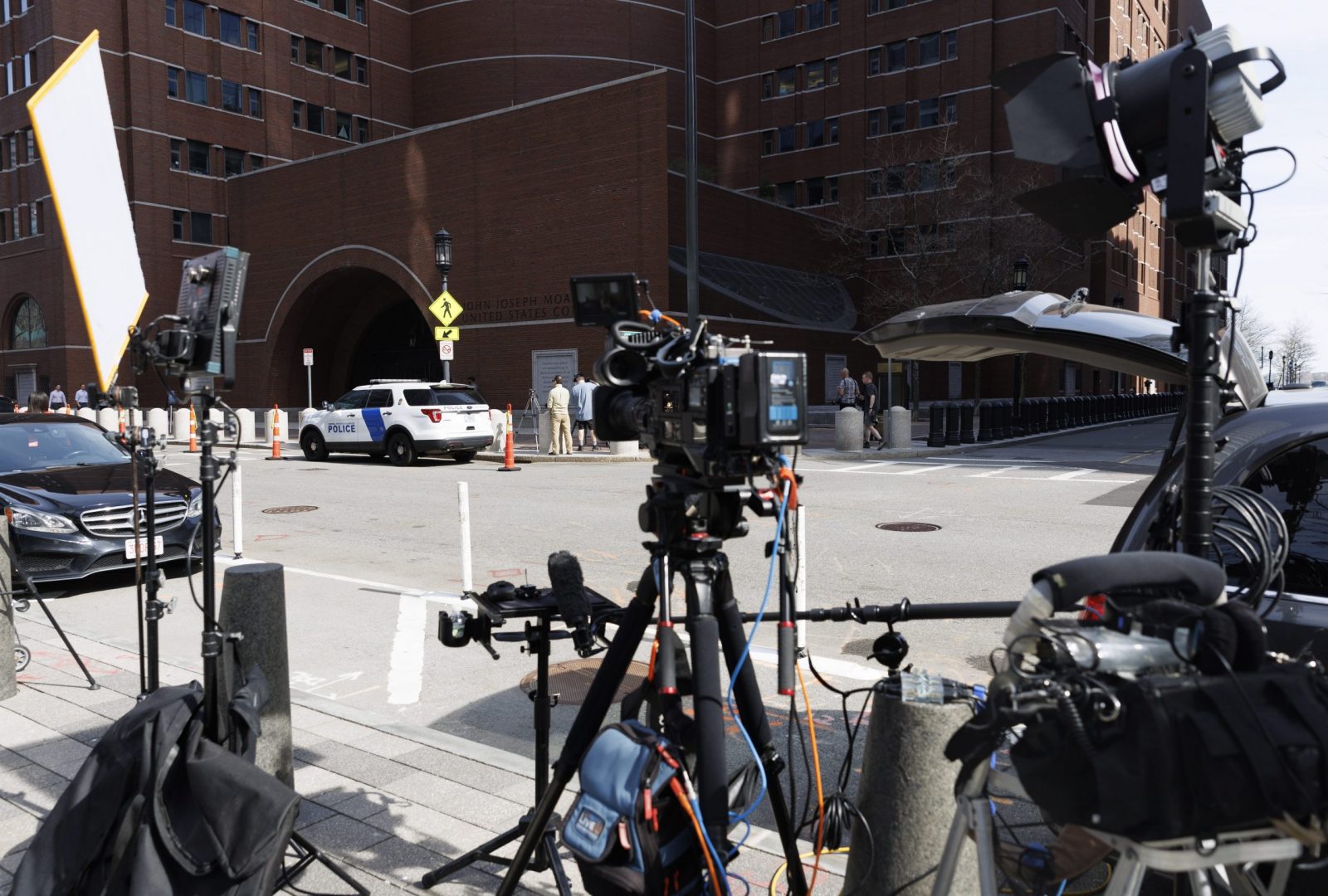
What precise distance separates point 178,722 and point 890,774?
84.4 inches

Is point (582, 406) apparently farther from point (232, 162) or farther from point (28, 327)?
point (28, 327)

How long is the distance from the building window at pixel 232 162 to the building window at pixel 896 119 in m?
31.2

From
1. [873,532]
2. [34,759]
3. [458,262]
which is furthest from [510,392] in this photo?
[34,759]

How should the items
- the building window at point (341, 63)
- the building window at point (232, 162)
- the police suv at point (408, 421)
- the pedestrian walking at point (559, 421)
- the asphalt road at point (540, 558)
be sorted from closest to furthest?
the asphalt road at point (540, 558) < the police suv at point (408, 421) < the pedestrian walking at point (559, 421) < the building window at point (232, 162) < the building window at point (341, 63)

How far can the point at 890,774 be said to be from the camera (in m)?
2.91

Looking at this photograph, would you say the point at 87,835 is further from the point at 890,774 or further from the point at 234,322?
the point at 890,774

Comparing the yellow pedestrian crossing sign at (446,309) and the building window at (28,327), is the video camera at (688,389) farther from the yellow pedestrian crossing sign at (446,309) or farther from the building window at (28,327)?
the building window at (28,327)

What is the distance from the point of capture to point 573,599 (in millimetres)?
3025

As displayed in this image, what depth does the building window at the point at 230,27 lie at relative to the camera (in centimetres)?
4634

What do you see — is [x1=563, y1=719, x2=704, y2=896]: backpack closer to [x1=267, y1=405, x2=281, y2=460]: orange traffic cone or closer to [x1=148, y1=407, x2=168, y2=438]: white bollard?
[x1=267, y1=405, x2=281, y2=460]: orange traffic cone

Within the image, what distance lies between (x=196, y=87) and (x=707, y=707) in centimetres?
5164

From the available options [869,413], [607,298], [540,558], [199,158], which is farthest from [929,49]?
[607,298]

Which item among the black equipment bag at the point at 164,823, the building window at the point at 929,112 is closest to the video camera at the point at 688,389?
the black equipment bag at the point at 164,823

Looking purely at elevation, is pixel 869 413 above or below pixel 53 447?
above
